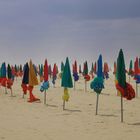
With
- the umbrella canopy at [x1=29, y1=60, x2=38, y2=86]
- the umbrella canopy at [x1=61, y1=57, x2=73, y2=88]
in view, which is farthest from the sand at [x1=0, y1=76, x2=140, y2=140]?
the umbrella canopy at [x1=29, y1=60, x2=38, y2=86]

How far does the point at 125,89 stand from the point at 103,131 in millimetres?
3957

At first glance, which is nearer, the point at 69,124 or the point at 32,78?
the point at 69,124

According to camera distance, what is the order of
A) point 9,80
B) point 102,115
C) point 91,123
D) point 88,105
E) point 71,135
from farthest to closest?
point 9,80 < point 88,105 < point 102,115 < point 91,123 < point 71,135

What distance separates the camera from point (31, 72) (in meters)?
27.7

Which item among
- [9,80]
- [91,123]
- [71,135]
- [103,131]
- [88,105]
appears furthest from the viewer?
[9,80]

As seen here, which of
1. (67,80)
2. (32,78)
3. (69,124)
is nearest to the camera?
(69,124)

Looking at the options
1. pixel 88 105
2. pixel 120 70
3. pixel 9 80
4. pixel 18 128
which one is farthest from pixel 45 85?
pixel 18 128

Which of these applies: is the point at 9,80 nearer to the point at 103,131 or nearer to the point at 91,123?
the point at 91,123

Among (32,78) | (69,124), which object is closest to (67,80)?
(32,78)

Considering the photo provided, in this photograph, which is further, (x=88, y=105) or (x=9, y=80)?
(x=9, y=80)

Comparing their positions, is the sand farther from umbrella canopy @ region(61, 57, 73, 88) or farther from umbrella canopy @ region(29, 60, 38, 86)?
umbrella canopy @ region(29, 60, 38, 86)

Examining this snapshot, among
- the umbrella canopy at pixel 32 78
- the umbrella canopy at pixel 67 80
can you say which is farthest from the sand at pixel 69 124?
the umbrella canopy at pixel 32 78

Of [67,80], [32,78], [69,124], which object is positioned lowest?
[69,124]

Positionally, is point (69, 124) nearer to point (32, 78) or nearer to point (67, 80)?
point (67, 80)
